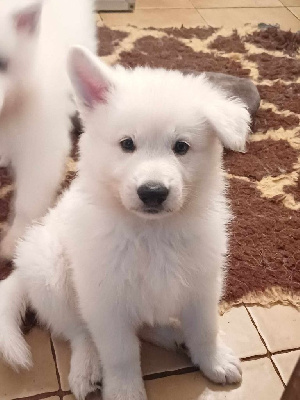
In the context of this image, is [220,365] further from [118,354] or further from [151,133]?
[151,133]

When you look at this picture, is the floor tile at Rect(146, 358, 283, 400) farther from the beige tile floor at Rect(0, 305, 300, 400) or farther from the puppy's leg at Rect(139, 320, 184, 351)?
the puppy's leg at Rect(139, 320, 184, 351)

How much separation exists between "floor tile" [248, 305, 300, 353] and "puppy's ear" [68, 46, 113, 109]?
978 mm

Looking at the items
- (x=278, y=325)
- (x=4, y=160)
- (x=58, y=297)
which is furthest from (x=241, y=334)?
(x=4, y=160)

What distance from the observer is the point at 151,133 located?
1312 mm

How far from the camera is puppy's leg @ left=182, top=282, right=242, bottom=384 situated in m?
1.63

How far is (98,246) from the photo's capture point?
1512mm

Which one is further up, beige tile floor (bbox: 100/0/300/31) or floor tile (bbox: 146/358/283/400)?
beige tile floor (bbox: 100/0/300/31)

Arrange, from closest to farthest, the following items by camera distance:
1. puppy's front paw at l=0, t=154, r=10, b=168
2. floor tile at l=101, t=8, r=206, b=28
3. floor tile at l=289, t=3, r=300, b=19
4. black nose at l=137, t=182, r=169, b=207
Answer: black nose at l=137, t=182, r=169, b=207 → puppy's front paw at l=0, t=154, r=10, b=168 → floor tile at l=101, t=8, r=206, b=28 → floor tile at l=289, t=3, r=300, b=19

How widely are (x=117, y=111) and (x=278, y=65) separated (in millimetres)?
2243

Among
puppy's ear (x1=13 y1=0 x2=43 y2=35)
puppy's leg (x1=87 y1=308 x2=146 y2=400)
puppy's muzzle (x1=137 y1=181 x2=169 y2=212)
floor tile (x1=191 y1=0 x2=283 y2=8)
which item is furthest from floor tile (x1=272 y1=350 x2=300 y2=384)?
floor tile (x1=191 y1=0 x2=283 y2=8)

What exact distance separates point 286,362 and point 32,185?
113 centimetres

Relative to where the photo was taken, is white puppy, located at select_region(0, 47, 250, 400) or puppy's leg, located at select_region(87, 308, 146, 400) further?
puppy's leg, located at select_region(87, 308, 146, 400)

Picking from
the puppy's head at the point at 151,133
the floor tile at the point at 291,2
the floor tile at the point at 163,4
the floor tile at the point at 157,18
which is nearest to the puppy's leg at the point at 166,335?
the puppy's head at the point at 151,133

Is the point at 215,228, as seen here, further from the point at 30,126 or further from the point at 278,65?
the point at 278,65
